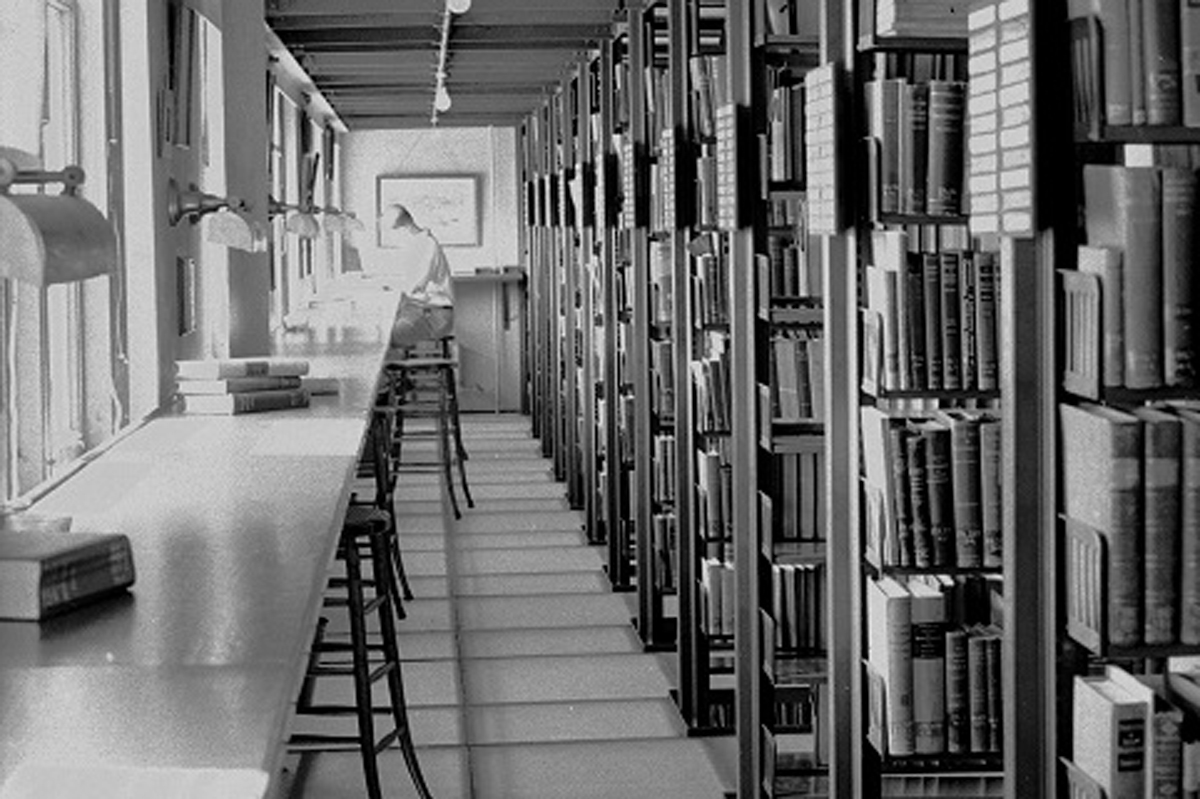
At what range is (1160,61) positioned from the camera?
2.67 metres

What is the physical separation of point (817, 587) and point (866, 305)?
143 cm

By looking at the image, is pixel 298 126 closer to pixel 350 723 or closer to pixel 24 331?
pixel 350 723

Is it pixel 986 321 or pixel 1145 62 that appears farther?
pixel 986 321

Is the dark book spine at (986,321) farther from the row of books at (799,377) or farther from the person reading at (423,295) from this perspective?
the person reading at (423,295)

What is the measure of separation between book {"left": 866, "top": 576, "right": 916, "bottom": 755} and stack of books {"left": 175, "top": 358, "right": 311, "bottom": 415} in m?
2.60

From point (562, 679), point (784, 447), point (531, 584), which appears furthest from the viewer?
point (531, 584)

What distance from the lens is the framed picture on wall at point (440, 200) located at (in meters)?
19.4

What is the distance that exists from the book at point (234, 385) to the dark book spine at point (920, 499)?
9.05 feet

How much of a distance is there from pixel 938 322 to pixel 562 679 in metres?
3.38

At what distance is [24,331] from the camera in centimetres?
488

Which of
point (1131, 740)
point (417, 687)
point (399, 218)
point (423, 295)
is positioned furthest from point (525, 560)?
point (1131, 740)

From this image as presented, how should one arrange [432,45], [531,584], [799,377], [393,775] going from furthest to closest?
[432,45] → [531,584] → [393,775] → [799,377]

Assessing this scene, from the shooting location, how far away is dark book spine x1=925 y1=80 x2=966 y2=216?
3883mm

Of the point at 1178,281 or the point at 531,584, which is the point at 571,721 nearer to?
the point at 531,584
